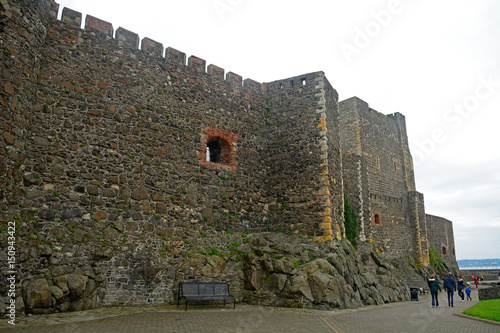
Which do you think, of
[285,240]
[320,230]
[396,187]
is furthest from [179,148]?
[396,187]

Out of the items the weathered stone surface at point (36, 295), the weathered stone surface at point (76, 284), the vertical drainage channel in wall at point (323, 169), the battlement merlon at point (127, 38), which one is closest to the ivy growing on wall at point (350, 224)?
the vertical drainage channel in wall at point (323, 169)

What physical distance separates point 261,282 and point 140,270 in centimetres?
387

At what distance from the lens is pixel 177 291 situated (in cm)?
1020

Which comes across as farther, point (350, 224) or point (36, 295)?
point (350, 224)

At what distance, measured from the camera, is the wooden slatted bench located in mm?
9422

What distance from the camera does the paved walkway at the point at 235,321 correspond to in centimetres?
673

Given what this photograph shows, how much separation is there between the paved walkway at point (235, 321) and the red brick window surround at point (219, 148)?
508cm

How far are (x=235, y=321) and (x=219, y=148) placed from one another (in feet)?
23.1

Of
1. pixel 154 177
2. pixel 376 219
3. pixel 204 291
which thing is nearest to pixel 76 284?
pixel 204 291

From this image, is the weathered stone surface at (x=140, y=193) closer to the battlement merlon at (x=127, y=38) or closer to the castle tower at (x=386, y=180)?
the battlement merlon at (x=127, y=38)

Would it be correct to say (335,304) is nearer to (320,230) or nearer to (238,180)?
(320,230)

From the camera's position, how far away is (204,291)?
9828 millimetres

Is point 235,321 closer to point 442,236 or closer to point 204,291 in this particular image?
point 204,291

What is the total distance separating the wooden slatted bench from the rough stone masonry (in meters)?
0.82
